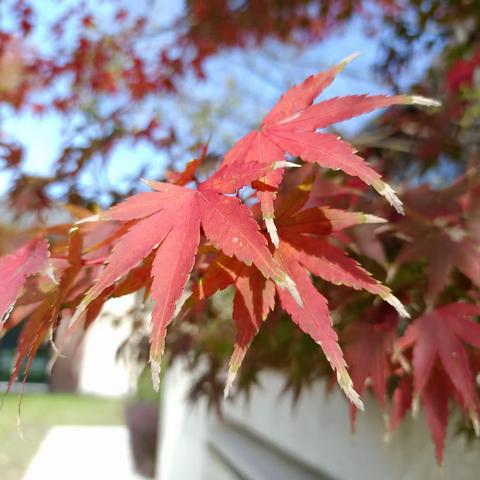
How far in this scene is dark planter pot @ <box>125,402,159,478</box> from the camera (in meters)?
5.38

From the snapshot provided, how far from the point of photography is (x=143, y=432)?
18.8 ft

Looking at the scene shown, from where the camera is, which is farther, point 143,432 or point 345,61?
point 143,432

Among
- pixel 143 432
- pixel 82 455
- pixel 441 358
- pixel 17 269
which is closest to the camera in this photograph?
pixel 17 269

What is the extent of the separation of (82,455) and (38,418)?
258cm

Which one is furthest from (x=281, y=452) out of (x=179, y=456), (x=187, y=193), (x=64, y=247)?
(x=187, y=193)

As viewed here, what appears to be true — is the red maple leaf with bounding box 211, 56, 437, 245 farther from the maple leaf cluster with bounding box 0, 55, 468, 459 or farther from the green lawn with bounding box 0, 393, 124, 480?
the green lawn with bounding box 0, 393, 124, 480

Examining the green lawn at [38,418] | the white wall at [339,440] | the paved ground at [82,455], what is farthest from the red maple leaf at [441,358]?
the paved ground at [82,455]

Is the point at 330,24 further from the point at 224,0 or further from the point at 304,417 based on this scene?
the point at 304,417

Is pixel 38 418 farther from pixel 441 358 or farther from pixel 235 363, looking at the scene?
pixel 235 363

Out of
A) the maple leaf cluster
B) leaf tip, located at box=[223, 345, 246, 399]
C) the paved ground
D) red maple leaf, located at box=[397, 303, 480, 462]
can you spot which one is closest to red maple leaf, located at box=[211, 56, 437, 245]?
the maple leaf cluster

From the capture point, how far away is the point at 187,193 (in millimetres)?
636

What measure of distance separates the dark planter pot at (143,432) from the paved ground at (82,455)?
10 cm

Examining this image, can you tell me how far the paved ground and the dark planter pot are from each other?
10 centimetres

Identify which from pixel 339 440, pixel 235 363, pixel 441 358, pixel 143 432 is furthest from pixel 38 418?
pixel 235 363
